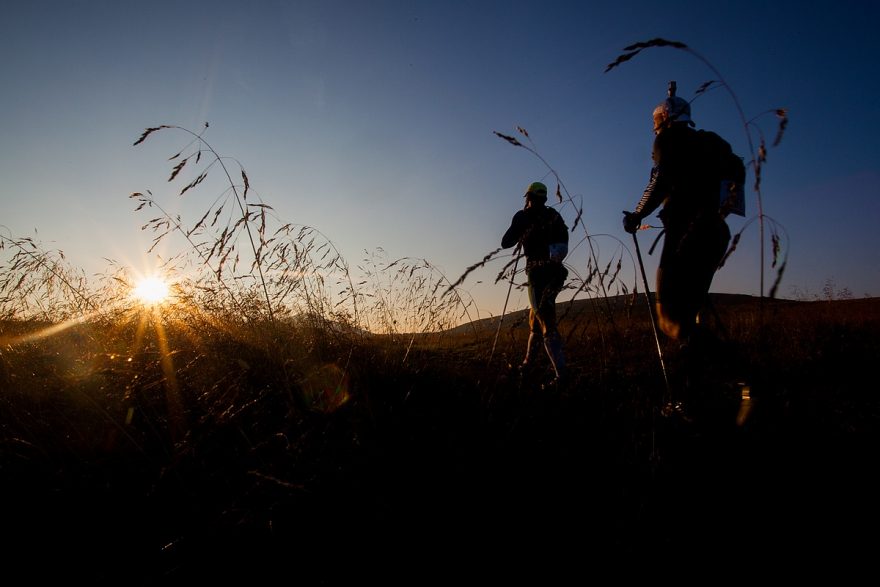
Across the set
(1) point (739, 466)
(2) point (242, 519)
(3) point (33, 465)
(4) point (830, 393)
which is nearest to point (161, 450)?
(3) point (33, 465)

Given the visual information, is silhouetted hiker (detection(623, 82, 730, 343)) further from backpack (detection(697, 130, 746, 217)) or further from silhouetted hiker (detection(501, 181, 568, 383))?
silhouetted hiker (detection(501, 181, 568, 383))

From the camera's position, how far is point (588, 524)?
46.1 inches

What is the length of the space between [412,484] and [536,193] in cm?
339

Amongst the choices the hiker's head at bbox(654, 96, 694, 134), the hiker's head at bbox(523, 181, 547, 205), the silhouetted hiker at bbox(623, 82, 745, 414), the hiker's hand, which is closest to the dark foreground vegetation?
the silhouetted hiker at bbox(623, 82, 745, 414)

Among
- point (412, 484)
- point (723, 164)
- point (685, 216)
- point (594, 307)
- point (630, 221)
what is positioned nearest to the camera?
point (412, 484)

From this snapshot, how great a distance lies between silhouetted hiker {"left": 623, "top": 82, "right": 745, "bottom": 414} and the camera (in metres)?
2.33

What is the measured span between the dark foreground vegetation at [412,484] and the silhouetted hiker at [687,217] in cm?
27

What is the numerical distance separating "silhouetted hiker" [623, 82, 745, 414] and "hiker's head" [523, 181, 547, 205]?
1500mm

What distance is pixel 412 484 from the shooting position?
135 centimetres

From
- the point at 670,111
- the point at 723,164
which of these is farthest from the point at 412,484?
the point at 670,111

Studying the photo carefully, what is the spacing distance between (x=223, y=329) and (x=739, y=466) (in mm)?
3649

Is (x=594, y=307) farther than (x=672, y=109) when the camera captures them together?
No

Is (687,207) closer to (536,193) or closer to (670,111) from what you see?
(670,111)

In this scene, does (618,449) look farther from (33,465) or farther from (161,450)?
(33,465)
